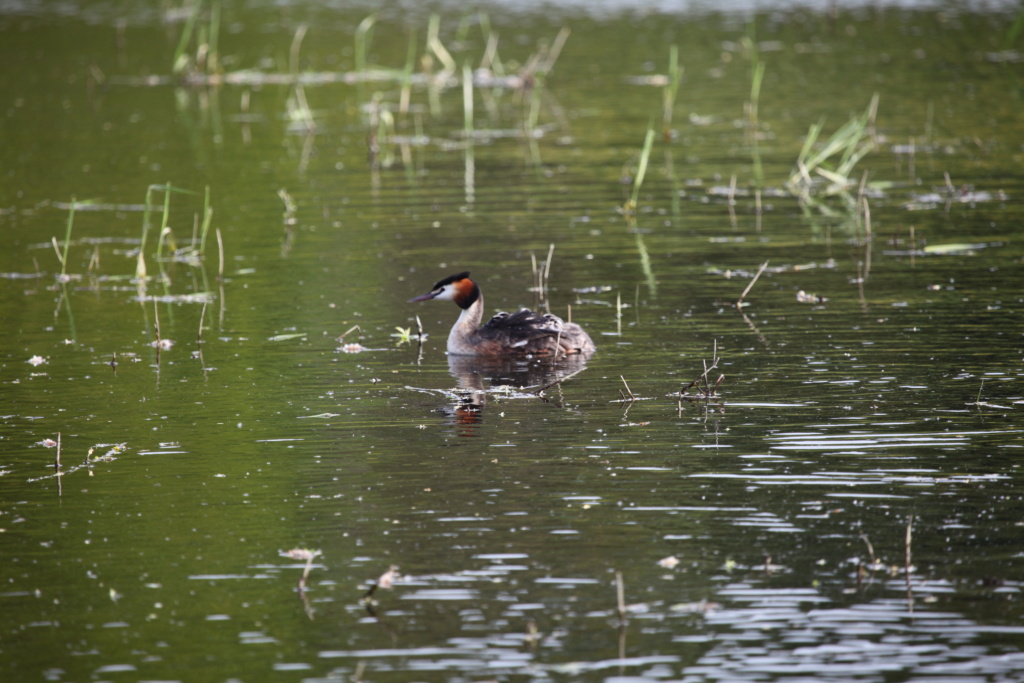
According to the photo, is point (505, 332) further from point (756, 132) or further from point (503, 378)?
point (756, 132)

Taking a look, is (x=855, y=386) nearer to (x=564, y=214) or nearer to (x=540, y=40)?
(x=564, y=214)

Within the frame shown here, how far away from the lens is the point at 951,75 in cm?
2983

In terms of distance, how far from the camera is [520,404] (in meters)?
11.3

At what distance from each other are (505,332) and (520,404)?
5.64 feet

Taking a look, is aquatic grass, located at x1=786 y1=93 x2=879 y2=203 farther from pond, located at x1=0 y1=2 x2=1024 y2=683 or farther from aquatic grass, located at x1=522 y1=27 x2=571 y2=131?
aquatic grass, located at x1=522 y1=27 x2=571 y2=131

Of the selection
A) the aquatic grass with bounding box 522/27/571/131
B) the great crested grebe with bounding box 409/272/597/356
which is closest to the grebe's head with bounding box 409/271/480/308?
the great crested grebe with bounding box 409/272/597/356

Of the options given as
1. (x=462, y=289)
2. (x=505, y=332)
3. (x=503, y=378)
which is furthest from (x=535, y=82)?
(x=503, y=378)

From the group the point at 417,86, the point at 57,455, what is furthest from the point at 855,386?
the point at 417,86

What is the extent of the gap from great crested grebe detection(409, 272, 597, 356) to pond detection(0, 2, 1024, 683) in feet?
0.69

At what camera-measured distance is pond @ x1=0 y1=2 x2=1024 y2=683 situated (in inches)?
278

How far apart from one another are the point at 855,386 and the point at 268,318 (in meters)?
6.28

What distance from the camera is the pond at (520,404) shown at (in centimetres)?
705

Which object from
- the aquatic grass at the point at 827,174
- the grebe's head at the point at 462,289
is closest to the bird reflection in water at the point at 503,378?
the grebe's head at the point at 462,289

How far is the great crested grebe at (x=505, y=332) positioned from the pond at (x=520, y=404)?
0.21m
